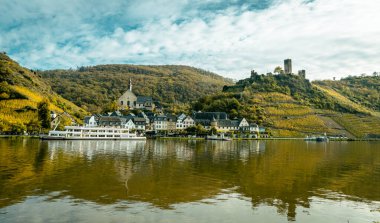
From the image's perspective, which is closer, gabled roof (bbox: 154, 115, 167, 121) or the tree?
the tree

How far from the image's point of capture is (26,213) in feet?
62.2

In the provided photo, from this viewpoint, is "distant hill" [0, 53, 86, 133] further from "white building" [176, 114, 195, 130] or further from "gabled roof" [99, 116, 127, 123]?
"white building" [176, 114, 195, 130]

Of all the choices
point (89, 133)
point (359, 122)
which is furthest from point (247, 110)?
point (89, 133)

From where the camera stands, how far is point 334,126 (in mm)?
160750

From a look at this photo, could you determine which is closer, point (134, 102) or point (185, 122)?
point (185, 122)

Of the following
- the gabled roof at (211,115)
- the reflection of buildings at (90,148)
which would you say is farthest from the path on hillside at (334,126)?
the reflection of buildings at (90,148)

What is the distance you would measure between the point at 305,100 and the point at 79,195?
606 feet

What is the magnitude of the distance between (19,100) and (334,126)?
14614 centimetres

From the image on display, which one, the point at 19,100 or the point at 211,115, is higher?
the point at 19,100

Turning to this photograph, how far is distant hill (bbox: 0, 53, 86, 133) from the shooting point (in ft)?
372

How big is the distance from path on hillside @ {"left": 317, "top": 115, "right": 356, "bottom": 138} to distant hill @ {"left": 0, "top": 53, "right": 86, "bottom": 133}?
12211 centimetres

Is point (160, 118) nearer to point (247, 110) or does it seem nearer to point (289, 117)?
point (247, 110)

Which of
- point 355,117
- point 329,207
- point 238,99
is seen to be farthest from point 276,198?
point 355,117

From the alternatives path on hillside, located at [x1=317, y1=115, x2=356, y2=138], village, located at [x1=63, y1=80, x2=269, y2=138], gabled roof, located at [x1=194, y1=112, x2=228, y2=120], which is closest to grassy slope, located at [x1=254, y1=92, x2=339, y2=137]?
path on hillside, located at [x1=317, y1=115, x2=356, y2=138]
